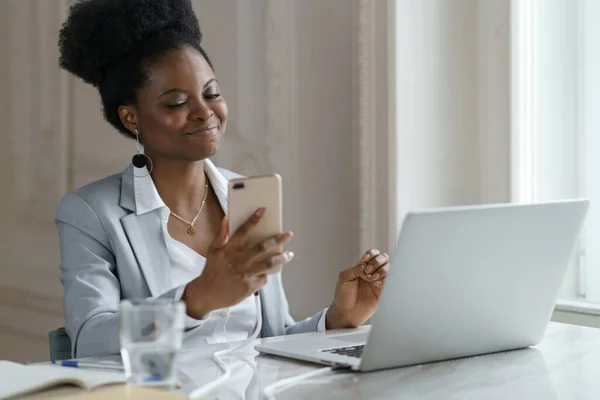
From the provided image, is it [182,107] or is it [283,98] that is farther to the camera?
[283,98]

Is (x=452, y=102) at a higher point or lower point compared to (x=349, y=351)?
higher

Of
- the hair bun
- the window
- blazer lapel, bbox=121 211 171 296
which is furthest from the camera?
the window

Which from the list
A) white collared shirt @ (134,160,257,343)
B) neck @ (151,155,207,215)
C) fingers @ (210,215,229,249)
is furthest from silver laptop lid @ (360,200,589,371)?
neck @ (151,155,207,215)

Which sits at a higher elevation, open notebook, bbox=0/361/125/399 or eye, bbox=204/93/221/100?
eye, bbox=204/93/221/100

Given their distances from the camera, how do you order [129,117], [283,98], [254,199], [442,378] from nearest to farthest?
[442,378] → [254,199] → [129,117] → [283,98]

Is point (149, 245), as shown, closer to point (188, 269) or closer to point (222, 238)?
point (188, 269)

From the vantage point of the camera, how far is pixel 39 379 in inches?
39.2

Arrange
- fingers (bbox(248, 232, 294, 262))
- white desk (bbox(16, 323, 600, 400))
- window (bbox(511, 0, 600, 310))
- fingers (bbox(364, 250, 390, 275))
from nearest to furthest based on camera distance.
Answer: white desk (bbox(16, 323, 600, 400))
fingers (bbox(248, 232, 294, 262))
fingers (bbox(364, 250, 390, 275))
window (bbox(511, 0, 600, 310))

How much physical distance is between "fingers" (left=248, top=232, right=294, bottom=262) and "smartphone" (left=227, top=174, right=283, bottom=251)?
24 millimetres

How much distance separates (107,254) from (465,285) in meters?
0.84

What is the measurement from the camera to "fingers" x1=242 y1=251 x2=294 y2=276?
4.31 ft

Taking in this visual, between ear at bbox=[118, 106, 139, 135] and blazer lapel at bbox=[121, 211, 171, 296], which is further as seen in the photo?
ear at bbox=[118, 106, 139, 135]

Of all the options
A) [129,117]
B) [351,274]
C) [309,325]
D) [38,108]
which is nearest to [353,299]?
[351,274]

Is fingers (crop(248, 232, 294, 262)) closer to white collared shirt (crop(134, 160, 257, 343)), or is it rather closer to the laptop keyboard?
the laptop keyboard
